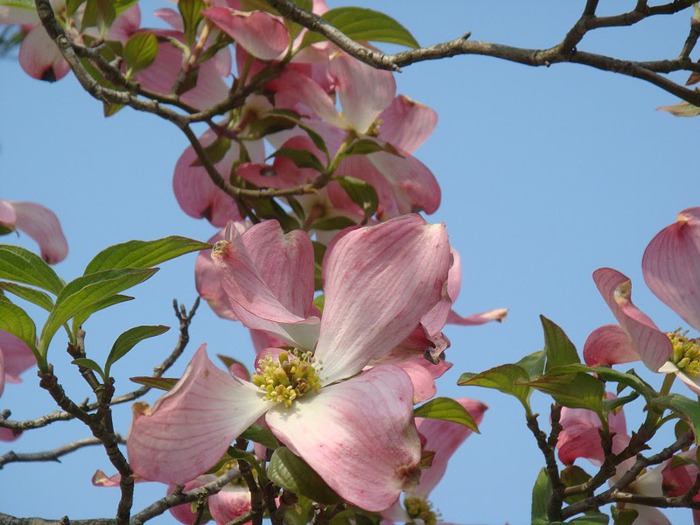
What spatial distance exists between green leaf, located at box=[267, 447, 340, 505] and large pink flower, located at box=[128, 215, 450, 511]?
23 mm

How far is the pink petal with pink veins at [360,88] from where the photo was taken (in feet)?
3.48

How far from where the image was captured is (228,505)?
2.69 feet

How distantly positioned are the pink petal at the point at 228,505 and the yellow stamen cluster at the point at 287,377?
19 cm

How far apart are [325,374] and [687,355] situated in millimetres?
343

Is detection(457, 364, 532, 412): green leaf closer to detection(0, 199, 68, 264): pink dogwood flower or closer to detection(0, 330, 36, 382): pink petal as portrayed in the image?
detection(0, 330, 36, 382): pink petal

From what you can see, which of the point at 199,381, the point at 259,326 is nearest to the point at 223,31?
the point at 259,326

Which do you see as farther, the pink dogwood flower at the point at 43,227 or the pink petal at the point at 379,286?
the pink dogwood flower at the point at 43,227

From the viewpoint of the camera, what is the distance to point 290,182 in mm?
1128

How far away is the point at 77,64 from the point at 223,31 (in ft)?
0.65

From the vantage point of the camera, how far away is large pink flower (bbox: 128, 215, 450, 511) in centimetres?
55

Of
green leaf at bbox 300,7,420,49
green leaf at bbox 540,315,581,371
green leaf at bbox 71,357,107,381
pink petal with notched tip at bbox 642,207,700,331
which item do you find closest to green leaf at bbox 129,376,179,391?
green leaf at bbox 71,357,107,381

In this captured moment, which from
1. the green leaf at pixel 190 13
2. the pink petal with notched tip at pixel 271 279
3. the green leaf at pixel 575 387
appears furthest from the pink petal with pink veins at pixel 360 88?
the green leaf at pixel 575 387

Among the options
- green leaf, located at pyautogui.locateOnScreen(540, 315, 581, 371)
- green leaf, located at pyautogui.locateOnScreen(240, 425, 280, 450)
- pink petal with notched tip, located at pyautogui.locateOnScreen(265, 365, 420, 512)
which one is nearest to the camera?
pink petal with notched tip, located at pyautogui.locateOnScreen(265, 365, 420, 512)

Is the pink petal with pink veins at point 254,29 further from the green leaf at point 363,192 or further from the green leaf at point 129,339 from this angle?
the green leaf at point 129,339
